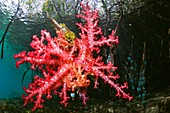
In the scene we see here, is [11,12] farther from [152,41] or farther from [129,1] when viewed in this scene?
[152,41]

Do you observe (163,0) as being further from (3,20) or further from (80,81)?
(3,20)

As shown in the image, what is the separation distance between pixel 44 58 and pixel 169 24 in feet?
19.1

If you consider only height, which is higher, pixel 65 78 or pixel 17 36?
pixel 17 36

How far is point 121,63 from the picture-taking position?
986 centimetres

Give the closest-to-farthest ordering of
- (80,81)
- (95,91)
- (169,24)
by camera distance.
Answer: (80,81)
(169,24)
(95,91)

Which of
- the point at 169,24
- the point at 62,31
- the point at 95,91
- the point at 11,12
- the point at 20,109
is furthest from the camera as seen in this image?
the point at 11,12

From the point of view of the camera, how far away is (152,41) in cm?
880

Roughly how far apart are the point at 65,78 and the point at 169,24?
575 centimetres

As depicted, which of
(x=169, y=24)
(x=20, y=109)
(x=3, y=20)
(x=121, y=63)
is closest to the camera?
(x=20, y=109)

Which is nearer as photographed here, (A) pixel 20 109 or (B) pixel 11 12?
(A) pixel 20 109

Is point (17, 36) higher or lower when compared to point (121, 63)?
higher

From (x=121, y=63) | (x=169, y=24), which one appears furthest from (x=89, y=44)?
(x=121, y=63)

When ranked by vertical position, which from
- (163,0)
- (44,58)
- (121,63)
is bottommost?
(121,63)

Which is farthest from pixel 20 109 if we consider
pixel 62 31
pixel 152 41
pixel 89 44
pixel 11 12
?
pixel 11 12
